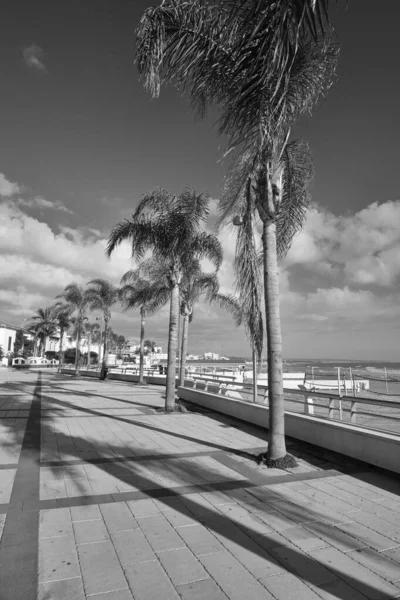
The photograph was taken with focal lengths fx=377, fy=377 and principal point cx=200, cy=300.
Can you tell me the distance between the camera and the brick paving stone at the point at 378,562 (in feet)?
9.87

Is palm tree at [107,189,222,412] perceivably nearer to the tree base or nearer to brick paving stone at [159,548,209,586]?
the tree base

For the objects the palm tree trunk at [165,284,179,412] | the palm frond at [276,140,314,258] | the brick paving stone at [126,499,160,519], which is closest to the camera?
the brick paving stone at [126,499,160,519]

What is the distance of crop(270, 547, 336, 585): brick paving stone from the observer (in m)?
2.95

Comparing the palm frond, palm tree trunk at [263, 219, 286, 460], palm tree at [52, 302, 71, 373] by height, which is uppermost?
palm tree at [52, 302, 71, 373]

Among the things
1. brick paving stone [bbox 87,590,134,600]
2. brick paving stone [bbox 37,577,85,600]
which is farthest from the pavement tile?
brick paving stone [bbox 37,577,85,600]

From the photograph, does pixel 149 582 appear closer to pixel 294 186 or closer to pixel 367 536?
pixel 367 536

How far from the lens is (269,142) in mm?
6051

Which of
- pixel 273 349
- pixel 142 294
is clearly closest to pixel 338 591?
pixel 273 349

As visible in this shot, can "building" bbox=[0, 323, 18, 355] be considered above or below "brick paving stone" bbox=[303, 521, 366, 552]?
above

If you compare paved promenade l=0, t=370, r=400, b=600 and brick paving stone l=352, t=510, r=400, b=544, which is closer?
paved promenade l=0, t=370, r=400, b=600

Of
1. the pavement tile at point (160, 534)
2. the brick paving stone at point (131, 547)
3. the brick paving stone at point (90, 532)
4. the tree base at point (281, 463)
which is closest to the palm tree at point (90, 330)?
the tree base at point (281, 463)

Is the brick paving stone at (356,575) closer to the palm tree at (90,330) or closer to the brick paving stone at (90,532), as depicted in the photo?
the brick paving stone at (90,532)

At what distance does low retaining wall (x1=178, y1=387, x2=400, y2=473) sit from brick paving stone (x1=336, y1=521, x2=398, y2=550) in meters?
1.92

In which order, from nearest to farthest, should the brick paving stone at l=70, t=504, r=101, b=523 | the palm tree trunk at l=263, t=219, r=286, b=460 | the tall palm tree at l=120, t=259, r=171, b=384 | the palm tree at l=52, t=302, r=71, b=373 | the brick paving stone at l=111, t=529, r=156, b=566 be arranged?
1. the brick paving stone at l=111, t=529, r=156, b=566
2. the brick paving stone at l=70, t=504, r=101, b=523
3. the palm tree trunk at l=263, t=219, r=286, b=460
4. the tall palm tree at l=120, t=259, r=171, b=384
5. the palm tree at l=52, t=302, r=71, b=373
